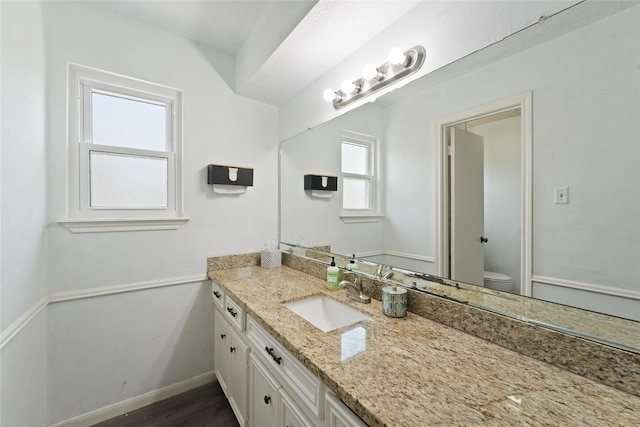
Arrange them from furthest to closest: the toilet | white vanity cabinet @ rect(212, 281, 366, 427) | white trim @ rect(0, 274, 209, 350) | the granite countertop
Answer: white trim @ rect(0, 274, 209, 350), the toilet, white vanity cabinet @ rect(212, 281, 366, 427), the granite countertop

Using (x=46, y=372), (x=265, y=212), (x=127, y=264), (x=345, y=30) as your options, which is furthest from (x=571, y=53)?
(x=46, y=372)

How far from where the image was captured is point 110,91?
1.66 meters

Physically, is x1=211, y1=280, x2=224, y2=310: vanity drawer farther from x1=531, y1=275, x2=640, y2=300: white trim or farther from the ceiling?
x1=531, y1=275, x2=640, y2=300: white trim

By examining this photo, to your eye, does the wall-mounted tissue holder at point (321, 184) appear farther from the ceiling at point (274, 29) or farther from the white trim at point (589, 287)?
the white trim at point (589, 287)

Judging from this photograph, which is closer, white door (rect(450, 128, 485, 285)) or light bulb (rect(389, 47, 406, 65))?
white door (rect(450, 128, 485, 285))

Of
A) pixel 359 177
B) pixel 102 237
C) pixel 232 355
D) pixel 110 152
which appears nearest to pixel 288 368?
pixel 232 355

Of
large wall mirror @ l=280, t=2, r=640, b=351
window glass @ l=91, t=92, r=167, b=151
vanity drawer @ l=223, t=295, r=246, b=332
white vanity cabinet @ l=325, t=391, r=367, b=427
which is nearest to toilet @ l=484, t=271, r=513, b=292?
large wall mirror @ l=280, t=2, r=640, b=351

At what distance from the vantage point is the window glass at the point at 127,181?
1.61m

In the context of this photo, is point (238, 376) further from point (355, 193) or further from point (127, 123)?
point (127, 123)

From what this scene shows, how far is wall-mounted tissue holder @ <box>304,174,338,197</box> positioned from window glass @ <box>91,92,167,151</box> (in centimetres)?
105

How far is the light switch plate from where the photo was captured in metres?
0.80

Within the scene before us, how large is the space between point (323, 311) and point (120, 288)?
1.31 meters

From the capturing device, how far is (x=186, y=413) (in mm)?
1672

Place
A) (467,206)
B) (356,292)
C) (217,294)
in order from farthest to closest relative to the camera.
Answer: (217,294)
(356,292)
(467,206)
